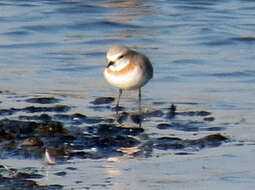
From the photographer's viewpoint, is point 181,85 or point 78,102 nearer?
point 78,102

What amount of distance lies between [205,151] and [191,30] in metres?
8.01

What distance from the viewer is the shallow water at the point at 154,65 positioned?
8273mm

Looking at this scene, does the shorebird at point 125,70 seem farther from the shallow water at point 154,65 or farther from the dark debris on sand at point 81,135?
the dark debris on sand at point 81,135

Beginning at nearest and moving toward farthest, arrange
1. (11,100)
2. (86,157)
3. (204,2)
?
(86,157), (11,100), (204,2)

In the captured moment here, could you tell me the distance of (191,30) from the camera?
1680 centimetres

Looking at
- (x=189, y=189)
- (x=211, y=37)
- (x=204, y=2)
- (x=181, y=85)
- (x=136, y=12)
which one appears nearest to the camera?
(x=189, y=189)

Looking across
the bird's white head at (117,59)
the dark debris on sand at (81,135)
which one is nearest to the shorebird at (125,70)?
the bird's white head at (117,59)

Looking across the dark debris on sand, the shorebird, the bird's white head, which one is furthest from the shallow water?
the bird's white head

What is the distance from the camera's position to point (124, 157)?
869cm

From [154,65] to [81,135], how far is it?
4474 mm

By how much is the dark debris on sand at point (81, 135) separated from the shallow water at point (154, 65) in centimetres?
15

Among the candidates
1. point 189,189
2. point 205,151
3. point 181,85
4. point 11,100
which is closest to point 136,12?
point 181,85

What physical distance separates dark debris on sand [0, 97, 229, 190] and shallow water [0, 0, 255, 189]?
0.15 m

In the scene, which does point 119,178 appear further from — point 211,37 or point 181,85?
point 211,37
